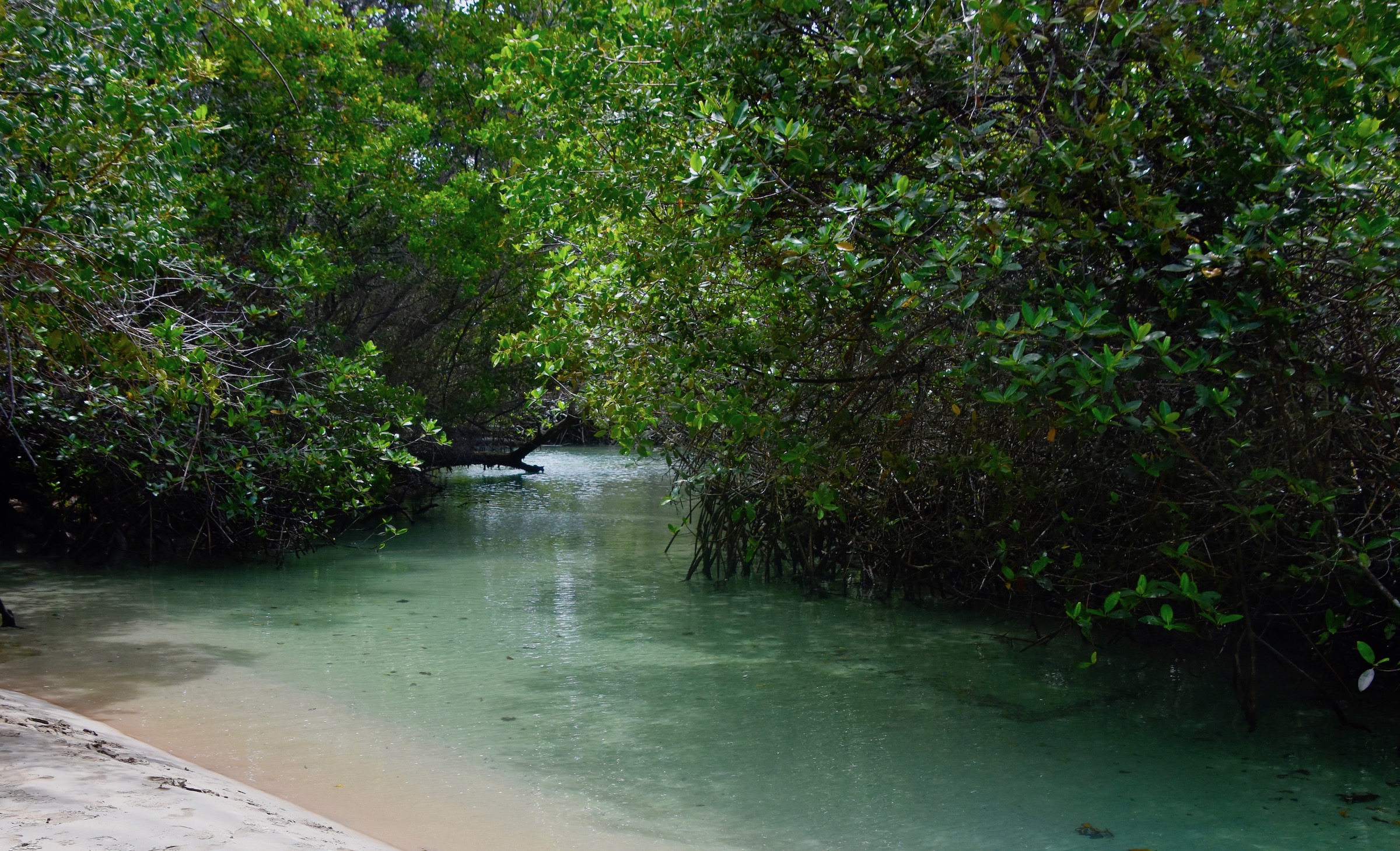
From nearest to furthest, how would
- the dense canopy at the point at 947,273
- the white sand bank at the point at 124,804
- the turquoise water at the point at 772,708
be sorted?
the white sand bank at the point at 124,804 → the dense canopy at the point at 947,273 → the turquoise water at the point at 772,708

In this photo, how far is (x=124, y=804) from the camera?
2.78 m

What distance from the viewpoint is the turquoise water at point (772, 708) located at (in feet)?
11.6

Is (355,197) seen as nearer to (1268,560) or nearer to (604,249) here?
(604,249)

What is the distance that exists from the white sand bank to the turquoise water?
101 cm

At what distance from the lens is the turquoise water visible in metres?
3.55

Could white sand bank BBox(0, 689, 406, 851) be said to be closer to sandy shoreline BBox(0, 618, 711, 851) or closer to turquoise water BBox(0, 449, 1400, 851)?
sandy shoreline BBox(0, 618, 711, 851)

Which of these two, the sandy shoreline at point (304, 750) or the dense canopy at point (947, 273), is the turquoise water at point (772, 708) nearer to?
the sandy shoreline at point (304, 750)

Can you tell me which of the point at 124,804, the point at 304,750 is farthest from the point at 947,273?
the point at 304,750

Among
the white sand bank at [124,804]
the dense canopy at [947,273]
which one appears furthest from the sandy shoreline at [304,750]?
the dense canopy at [947,273]

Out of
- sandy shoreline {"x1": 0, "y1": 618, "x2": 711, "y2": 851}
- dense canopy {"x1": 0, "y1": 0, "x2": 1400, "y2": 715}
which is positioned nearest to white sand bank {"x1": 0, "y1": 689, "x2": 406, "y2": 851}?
sandy shoreline {"x1": 0, "y1": 618, "x2": 711, "y2": 851}

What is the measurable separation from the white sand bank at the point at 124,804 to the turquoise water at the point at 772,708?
1.01 m

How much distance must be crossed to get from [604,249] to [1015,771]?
12.6ft

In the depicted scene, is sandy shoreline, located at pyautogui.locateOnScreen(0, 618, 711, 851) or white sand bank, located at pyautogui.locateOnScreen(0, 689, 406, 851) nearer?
white sand bank, located at pyautogui.locateOnScreen(0, 689, 406, 851)

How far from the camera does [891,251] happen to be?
3.76 m
